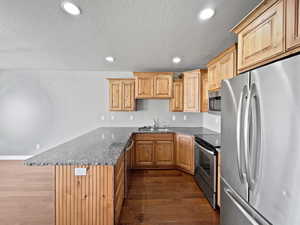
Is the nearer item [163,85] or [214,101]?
[214,101]

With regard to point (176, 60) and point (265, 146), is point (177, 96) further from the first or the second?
point (265, 146)

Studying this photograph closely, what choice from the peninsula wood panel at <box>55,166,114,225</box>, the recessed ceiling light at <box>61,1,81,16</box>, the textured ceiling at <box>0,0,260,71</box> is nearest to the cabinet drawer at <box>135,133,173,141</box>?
the textured ceiling at <box>0,0,260,71</box>

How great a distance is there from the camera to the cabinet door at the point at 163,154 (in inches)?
155

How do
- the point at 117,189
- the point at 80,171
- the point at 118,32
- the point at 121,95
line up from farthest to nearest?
1. the point at 121,95
2. the point at 118,32
3. the point at 117,189
4. the point at 80,171

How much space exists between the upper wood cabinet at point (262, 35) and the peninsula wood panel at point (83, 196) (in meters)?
1.67

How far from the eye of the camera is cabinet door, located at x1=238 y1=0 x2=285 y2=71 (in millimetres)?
1129

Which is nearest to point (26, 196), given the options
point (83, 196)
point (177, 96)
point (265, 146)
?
point (83, 196)

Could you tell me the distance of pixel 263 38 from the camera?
4.24 feet

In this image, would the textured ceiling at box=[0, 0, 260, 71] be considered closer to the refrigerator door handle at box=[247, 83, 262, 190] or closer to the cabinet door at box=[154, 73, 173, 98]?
the cabinet door at box=[154, 73, 173, 98]

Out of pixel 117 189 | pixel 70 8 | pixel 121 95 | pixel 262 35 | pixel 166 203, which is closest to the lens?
pixel 262 35

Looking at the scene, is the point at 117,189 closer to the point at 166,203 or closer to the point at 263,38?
the point at 166,203

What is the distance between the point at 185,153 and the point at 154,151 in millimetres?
723

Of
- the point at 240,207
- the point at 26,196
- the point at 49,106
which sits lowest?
the point at 26,196

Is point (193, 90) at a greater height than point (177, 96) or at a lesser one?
greater
